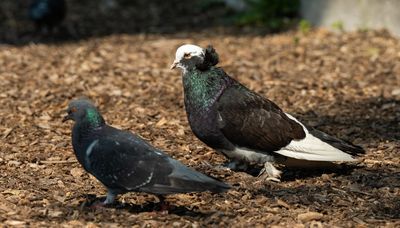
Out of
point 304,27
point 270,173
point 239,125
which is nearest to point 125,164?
point 239,125

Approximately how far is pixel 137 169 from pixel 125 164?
90 mm

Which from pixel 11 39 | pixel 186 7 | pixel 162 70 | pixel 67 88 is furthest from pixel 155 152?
pixel 186 7

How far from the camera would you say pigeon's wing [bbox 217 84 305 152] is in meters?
5.58

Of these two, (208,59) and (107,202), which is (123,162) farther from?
(208,59)

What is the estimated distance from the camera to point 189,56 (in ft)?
18.7

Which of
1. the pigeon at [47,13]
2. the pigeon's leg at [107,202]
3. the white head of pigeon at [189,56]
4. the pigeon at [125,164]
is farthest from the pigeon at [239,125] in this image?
the pigeon at [47,13]

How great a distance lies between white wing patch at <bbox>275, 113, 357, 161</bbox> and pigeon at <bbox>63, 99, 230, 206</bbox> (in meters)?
1.15

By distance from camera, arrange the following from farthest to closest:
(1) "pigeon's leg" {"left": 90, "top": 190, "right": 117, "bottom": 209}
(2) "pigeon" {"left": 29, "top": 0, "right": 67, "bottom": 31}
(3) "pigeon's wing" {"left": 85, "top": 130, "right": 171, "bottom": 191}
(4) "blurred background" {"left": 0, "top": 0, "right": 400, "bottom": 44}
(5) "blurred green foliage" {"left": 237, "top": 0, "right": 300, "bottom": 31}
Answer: (2) "pigeon" {"left": 29, "top": 0, "right": 67, "bottom": 31} → (5) "blurred green foliage" {"left": 237, "top": 0, "right": 300, "bottom": 31} → (4) "blurred background" {"left": 0, "top": 0, "right": 400, "bottom": 44} → (1) "pigeon's leg" {"left": 90, "top": 190, "right": 117, "bottom": 209} → (3) "pigeon's wing" {"left": 85, "top": 130, "right": 171, "bottom": 191}

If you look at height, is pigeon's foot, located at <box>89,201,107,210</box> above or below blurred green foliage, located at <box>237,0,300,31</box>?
below

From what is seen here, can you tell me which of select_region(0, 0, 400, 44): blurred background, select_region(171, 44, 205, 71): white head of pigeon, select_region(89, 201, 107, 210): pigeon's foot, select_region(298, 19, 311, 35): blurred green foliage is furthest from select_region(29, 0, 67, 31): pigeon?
select_region(89, 201, 107, 210): pigeon's foot

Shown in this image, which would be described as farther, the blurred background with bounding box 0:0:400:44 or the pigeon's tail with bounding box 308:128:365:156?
the blurred background with bounding box 0:0:400:44

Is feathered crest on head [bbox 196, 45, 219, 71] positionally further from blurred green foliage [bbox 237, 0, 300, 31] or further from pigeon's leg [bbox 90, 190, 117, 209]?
blurred green foliage [bbox 237, 0, 300, 31]

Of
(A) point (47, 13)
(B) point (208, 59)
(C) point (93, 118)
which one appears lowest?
(A) point (47, 13)

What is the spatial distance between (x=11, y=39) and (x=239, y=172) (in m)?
6.34
